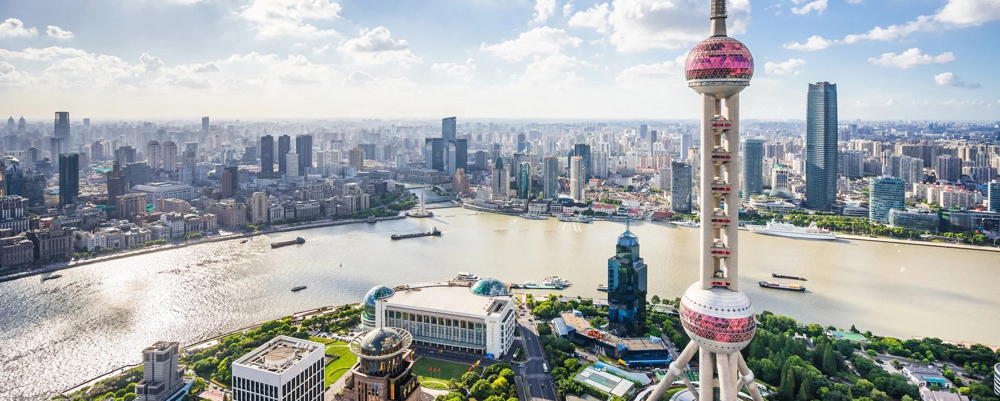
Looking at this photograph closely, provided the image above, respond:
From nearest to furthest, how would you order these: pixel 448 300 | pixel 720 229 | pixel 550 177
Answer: pixel 720 229 → pixel 448 300 → pixel 550 177

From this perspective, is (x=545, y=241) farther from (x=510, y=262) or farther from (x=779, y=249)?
(x=779, y=249)

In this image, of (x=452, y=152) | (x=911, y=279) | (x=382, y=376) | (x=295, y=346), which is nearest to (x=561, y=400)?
(x=382, y=376)

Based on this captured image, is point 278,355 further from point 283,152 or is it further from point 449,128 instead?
point 449,128

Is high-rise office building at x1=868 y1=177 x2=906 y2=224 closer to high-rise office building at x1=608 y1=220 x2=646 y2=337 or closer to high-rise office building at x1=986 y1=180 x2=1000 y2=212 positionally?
high-rise office building at x1=986 y1=180 x2=1000 y2=212

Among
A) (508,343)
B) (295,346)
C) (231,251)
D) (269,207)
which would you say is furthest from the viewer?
(269,207)

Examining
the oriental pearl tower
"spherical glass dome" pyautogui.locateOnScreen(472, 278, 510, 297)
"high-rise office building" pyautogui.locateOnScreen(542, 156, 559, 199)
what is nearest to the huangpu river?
"spherical glass dome" pyautogui.locateOnScreen(472, 278, 510, 297)

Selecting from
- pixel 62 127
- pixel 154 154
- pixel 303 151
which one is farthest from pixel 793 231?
pixel 62 127

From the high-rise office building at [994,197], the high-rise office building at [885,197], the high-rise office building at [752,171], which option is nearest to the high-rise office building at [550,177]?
the high-rise office building at [752,171]
